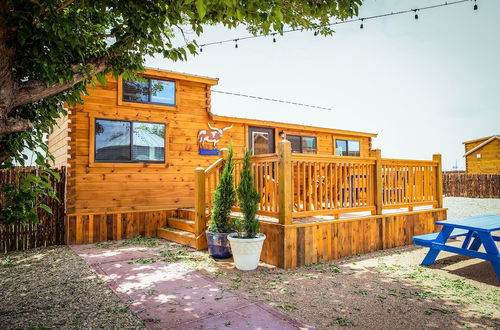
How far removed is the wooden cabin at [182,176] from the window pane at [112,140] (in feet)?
0.08

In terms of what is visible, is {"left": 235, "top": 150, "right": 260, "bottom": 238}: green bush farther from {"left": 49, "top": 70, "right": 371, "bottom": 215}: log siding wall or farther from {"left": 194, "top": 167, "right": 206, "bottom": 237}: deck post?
{"left": 49, "top": 70, "right": 371, "bottom": 215}: log siding wall

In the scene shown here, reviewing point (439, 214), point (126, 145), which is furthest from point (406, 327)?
point (126, 145)

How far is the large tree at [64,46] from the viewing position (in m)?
2.50

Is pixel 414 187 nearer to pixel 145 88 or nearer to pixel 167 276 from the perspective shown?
pixel 167 276

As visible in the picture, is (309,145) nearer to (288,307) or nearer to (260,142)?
(260,142)

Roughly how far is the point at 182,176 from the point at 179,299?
17.7ft

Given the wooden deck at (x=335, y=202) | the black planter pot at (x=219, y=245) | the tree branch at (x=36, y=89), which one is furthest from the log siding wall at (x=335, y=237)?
the tree branch at (x=36, y=89)

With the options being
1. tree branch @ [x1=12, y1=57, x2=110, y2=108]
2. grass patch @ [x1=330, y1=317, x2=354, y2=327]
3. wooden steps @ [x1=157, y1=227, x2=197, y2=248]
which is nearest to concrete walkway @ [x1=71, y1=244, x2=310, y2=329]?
grass patch @ [x1=330, y1=317, x2=354, y2=327]

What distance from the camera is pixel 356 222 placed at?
5848 millimetres

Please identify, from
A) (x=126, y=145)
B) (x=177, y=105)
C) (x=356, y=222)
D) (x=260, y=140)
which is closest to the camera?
(x=356, y=222)

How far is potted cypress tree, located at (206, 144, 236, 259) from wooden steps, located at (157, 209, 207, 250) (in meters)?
0.87

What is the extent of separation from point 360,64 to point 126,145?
10.5 meters

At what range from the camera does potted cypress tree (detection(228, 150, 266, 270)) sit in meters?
4.70

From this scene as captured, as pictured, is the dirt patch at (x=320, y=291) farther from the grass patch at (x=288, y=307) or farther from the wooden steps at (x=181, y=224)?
the wooden steps at (x=181, y=224)
